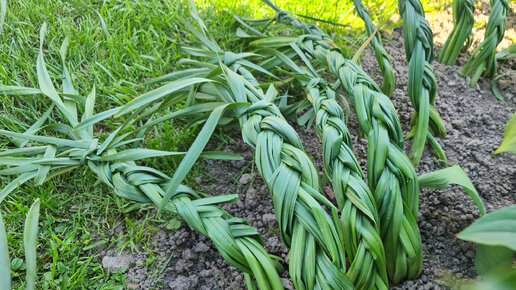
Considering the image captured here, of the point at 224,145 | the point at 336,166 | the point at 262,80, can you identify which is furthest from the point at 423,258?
the point at 262,80

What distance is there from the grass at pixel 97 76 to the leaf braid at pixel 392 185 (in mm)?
431

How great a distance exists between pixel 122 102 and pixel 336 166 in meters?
0.70

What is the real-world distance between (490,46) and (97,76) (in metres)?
1.13

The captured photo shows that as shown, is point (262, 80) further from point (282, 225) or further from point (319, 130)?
point (282, 225)

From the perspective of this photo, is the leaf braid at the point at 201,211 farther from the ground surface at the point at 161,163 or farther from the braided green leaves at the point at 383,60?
the braided green leaves at the point at 383,60

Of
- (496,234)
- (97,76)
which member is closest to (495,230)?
(496,234)

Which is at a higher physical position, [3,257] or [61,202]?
[3,257]

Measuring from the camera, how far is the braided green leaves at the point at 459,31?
1.42 metres

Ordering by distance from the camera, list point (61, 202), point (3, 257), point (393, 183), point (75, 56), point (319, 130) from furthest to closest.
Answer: point (75, 56)
point (61, 202)
point (319, 130)
point (393, 183)
point (3, 257)

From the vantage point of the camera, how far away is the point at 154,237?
1.14m

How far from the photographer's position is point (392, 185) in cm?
97

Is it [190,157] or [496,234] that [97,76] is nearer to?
[190,157]

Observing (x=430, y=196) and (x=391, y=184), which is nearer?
(x=391, y=184)

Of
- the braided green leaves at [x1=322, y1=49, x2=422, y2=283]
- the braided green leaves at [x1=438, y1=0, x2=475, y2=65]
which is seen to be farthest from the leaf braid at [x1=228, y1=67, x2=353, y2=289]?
the braided green leaves at [x1=438, y1=0, x2=475, y2=65]
